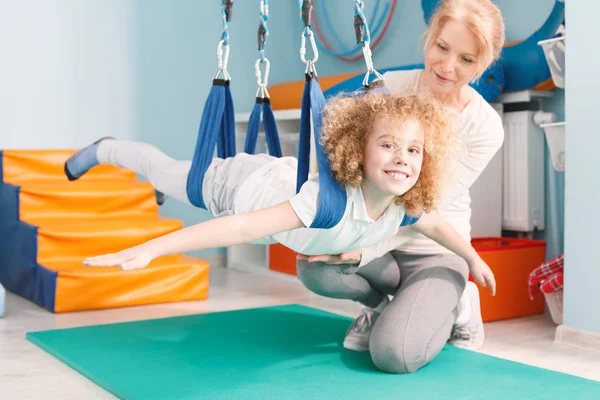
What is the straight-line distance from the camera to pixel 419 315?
2.05 m

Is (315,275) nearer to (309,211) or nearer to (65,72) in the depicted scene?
(309,211)

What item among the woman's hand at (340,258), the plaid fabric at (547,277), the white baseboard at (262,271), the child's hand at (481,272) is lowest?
the white baseboard at (262,271)

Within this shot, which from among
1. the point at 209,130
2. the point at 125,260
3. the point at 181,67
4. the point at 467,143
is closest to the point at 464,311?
the point at 467,143

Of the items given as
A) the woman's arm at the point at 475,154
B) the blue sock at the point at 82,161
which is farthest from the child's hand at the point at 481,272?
the blue sock at the point at 82,161

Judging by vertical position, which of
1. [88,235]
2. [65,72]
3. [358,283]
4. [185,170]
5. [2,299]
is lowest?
[2,299]

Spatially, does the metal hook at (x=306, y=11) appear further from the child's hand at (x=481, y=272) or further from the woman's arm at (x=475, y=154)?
the child's hand at (x=481, y=272)

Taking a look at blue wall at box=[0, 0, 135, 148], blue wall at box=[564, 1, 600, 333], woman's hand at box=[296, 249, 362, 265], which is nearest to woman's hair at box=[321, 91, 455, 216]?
woman's hand at box=[296, 249, 362, 265]

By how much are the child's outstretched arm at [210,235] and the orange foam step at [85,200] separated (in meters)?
1.85

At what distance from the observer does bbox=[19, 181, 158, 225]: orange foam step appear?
311 centimetres

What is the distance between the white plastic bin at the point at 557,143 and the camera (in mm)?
2689

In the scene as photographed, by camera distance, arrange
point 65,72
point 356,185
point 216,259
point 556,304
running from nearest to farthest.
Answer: point 356,185 < point 556,304 < point 65,72 < point 216,259

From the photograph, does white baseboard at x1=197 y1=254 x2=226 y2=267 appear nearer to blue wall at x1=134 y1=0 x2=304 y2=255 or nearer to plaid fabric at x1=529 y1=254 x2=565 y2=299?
blue wall at x1=134 y1=0 x2=304 y2=255

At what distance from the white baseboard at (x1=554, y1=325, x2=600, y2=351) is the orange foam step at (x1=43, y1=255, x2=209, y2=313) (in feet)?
4.79

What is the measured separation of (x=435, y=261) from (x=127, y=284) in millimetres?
1326
